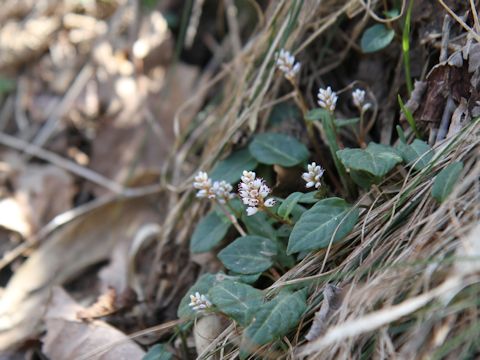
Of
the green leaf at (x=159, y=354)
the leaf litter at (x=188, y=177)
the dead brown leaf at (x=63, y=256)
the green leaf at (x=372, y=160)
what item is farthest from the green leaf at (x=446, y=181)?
the dead brown leaf at (x=63, y=256)

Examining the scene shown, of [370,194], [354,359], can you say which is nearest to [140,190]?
[370,194]

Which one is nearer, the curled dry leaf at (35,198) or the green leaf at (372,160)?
the green leaf at (372,160)

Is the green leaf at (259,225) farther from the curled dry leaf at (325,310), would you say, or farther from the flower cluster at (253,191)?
the curled dry leaf at (325,310)

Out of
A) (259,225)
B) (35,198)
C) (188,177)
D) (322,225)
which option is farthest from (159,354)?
(35,198)

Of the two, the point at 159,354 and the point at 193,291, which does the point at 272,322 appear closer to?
the point at 193,291

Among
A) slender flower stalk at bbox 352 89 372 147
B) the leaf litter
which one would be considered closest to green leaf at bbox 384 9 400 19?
the leaf litter

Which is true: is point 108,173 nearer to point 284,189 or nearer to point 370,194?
point 284,189
